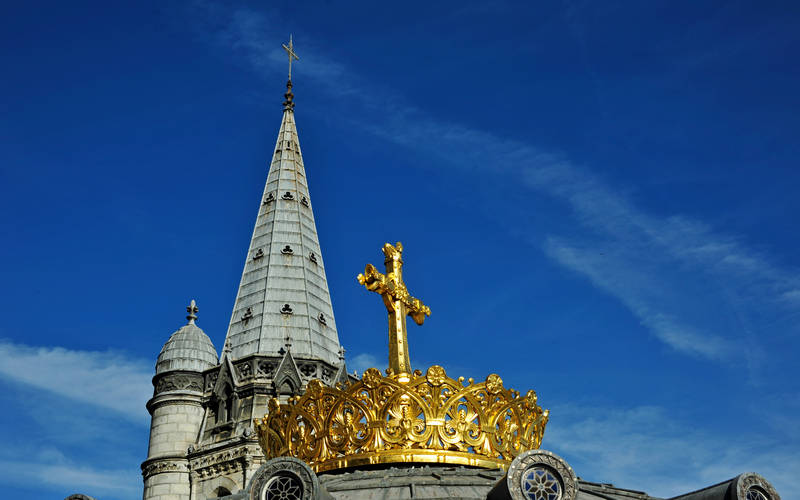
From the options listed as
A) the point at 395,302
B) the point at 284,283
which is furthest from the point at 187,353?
the point at 395,302

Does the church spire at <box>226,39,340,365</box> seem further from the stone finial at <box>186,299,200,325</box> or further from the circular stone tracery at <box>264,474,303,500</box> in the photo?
the circular stone tracery at <box>264,474,303,500</box>

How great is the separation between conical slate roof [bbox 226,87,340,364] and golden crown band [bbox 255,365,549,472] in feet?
147

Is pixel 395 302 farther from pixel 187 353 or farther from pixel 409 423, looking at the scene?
pixel 187 353

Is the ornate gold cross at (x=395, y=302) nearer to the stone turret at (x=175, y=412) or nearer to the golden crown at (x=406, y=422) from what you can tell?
the golden crown at (x=406, y=422)

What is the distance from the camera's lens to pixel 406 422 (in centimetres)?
2189

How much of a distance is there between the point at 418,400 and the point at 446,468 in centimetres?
141

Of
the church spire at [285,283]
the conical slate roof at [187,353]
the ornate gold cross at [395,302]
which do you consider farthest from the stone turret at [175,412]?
the ornate gold cross at [395,302]

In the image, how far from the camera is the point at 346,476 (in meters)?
21.4

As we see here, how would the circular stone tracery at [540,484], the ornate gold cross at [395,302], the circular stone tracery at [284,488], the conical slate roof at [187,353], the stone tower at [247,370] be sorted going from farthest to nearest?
the conical slate roof at [187,353]
the stone tower at [247,370]
the ornate gold cross at [395,302]
the circular stone tracery at [284,488]
the circular stone tracery at [540,484]

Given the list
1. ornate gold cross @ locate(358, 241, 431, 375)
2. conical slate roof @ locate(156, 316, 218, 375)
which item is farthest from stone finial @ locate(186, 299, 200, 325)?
ornate gold cross @ locate(358, 241, 431, 375)

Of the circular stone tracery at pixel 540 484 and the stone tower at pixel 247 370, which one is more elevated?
the stone tower at pixel 247 370

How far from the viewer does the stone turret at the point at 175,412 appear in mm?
65750

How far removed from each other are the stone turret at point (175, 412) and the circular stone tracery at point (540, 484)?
5142 cm

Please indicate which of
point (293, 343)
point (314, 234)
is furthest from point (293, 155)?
point (293, 343)
